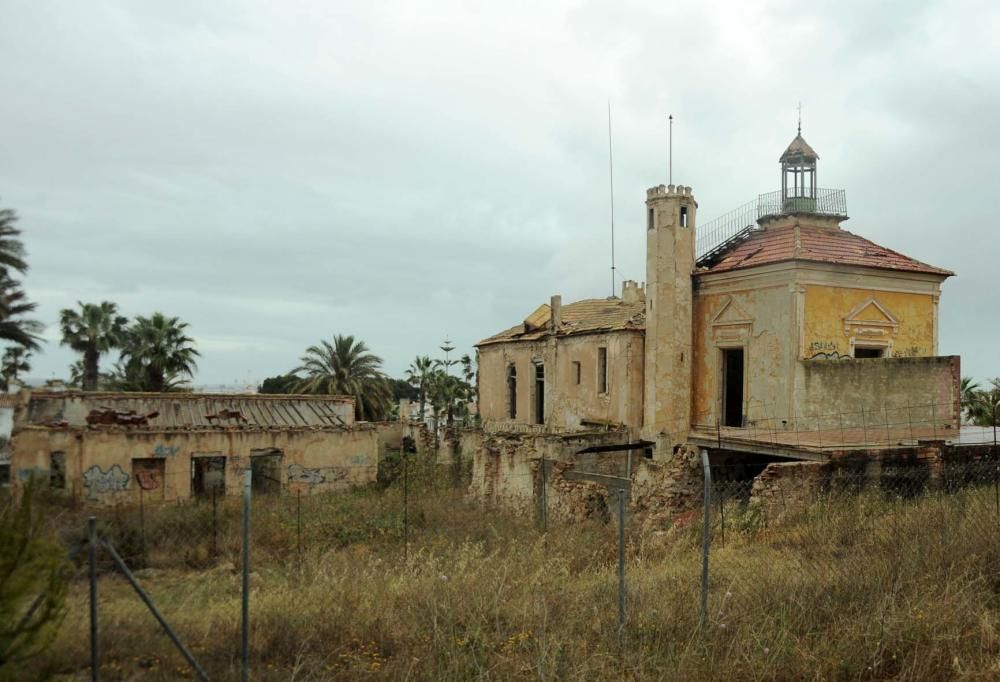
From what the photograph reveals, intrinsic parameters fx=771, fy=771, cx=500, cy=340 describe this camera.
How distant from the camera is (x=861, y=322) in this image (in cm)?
2106

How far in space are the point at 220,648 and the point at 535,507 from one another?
42.4 ft

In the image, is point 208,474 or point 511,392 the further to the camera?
point 511,392

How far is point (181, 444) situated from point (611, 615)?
1945cm

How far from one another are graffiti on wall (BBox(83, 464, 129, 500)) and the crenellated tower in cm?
1552

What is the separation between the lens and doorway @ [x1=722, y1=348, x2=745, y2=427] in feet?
74.5

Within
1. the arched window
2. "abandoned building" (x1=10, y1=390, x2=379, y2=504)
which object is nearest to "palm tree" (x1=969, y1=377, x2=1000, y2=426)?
the arched window

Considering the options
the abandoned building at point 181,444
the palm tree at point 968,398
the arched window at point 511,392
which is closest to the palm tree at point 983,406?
the palm tree at point 968,398

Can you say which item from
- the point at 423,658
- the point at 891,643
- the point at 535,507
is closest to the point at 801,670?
the point at 891,643

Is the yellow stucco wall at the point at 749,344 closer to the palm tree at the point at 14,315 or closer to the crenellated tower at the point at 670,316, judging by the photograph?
the crenellated tower at the point at 670,316

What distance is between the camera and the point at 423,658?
21.1 ft

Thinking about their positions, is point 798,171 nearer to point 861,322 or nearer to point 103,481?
point 861,322

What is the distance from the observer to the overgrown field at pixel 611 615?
6262 mm

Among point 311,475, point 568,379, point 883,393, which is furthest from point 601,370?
point 311,475

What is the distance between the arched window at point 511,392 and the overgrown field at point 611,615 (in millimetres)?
20259
